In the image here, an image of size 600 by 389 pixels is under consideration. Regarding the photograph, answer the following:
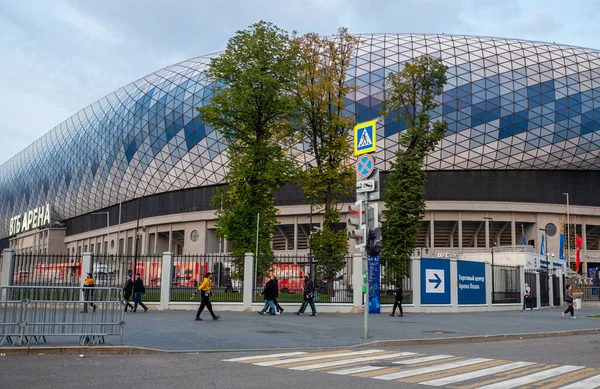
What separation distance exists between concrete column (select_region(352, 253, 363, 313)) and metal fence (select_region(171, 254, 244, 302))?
5.12m

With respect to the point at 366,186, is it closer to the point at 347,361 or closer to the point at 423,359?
the point at 423,359

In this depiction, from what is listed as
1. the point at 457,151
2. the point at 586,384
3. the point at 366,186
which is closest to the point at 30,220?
the point at 457,151

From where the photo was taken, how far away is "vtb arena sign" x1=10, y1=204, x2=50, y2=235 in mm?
101738

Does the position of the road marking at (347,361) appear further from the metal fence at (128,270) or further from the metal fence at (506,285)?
the metal fence at (506,285)

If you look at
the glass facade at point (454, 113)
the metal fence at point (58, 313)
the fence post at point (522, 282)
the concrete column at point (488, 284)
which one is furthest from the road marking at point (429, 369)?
the glass facade at point (454, 113)

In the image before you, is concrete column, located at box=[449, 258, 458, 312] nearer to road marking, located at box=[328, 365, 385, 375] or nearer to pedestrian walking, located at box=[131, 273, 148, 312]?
pedestrian walking, located at box=[131, 273, 148, 312]

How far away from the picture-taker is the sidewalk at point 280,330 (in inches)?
561

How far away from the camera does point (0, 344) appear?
1239 centimetres

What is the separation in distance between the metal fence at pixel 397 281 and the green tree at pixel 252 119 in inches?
272

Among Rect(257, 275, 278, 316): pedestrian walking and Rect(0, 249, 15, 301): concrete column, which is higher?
Rect(0, 249, 15, 301): concrete column

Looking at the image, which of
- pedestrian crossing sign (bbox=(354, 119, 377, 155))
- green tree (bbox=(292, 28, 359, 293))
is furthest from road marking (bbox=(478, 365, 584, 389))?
green tree (bbox=(292, 28, 359, 293))

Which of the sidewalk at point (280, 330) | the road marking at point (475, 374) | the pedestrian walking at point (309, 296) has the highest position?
the pedestrian walking at point (309, 296)

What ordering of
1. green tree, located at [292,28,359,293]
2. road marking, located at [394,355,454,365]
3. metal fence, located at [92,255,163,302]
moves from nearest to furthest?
road marking, located at [394,355,454,365]
metal fence, located at [92,255,163,302]
green tree, located at [292,28,359,293]

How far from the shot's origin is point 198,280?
90.1 feet
